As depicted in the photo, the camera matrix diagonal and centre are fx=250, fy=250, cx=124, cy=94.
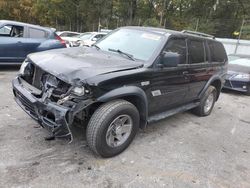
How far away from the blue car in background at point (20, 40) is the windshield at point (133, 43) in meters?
4.07

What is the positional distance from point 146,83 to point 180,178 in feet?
Result: 4.52

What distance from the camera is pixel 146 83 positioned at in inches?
144

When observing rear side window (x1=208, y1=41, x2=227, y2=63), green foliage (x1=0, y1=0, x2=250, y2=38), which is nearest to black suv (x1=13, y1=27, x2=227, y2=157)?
rear side window (x1=208, y1=41, x2=227, y2=63)

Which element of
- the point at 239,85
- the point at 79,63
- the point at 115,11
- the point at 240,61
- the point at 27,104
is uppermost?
the point at 115,11

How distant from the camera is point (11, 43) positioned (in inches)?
294

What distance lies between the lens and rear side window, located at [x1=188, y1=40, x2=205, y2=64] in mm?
4668

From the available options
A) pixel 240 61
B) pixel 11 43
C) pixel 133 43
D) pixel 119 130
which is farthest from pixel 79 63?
pixel 240 61

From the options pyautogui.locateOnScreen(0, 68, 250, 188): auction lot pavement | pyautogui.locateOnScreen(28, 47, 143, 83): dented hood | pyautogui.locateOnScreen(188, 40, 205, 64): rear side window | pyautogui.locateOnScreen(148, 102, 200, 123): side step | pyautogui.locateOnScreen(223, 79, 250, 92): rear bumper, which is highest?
pyautogui.locateOnScreen(188, 40, 205, 64): rear side window

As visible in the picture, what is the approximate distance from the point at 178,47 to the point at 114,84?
5.67 feet

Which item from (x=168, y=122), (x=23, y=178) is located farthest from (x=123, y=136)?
(x=168, y=122)

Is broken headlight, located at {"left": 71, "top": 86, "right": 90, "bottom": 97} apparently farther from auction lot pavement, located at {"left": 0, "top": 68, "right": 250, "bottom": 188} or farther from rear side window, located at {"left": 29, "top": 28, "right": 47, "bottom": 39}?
rear side window, located at {"left": 29, "top": 28, "right": 47, "bottom": 39}

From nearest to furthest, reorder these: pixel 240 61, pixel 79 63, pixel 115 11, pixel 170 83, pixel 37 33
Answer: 1. pixel 79 63
2. pixel 170 83
3. pixel 37 33
4. pixel 240 61
5. pixel 115 11

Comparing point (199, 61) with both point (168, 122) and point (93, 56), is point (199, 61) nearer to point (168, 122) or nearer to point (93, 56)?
point (168, 122)

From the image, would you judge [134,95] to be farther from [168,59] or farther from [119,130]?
[168,59]
